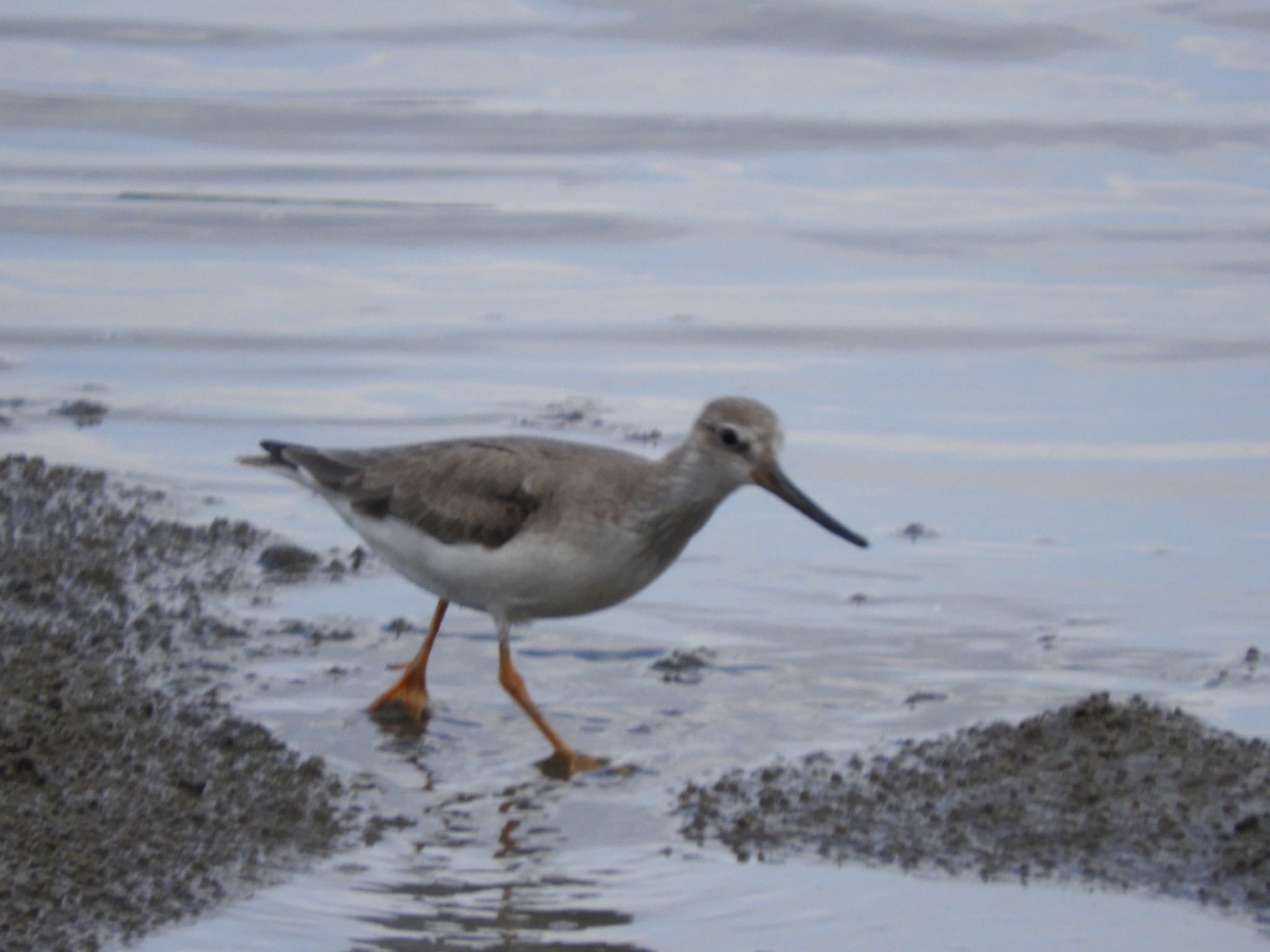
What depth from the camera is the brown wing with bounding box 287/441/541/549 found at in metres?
6.51

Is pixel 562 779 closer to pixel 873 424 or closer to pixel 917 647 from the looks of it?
pixel 917 647

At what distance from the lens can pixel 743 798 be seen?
5.71m

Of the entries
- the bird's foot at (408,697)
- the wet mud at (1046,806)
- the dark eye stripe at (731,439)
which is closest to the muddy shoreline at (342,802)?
the wet mud at (1046,806)

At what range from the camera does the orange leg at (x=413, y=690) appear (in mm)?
6449

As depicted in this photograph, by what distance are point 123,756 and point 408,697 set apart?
4.05 ft

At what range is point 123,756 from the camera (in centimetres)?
550

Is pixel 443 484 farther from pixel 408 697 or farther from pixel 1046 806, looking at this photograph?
pixel 1046 806

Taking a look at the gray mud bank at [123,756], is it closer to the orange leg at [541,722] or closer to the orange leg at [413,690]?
the orange leg at [413,690]

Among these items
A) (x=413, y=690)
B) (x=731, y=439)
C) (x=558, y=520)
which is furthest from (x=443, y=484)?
(x=731, y=439)

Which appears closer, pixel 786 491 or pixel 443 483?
pixel 786 491

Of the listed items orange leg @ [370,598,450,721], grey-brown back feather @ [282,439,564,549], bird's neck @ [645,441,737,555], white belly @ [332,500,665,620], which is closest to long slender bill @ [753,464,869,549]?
bird's neck @ [645,441,737,555]

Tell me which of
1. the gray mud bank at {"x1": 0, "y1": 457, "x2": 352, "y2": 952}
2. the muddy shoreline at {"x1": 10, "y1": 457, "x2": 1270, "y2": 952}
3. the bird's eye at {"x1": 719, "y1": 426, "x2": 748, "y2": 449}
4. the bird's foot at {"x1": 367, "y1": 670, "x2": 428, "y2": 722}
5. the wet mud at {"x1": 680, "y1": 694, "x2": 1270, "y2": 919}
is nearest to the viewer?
the gray mud bank at {"x1": 0, "y1": 457, "x2": 352, "y2": 952}

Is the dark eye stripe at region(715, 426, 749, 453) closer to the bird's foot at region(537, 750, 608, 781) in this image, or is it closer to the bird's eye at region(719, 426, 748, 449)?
the bird's eye at region(719, 426, 748, 449)

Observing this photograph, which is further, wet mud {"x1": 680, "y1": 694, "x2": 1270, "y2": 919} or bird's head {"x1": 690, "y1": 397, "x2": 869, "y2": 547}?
bird's head {"x1": 690, "y1": 397, "x2": 869, "y2": 547}
